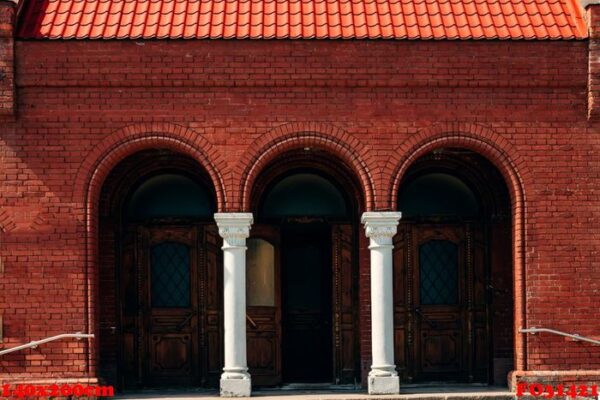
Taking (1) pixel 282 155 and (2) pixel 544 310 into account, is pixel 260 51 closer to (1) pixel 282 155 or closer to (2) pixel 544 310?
(1) pixel 282 155

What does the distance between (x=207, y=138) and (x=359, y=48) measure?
239cm

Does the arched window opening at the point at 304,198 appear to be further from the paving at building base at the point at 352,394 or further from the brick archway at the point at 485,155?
the paving at building base at the point at 352,394

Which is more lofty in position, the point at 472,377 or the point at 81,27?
the point at 81,27

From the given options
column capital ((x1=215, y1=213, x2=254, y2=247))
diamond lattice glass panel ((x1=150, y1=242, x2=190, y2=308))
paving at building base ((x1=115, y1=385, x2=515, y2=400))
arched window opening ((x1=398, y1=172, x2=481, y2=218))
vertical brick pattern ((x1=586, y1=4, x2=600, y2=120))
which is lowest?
paving at building base ((x1=115, y1=385, x2=515, y2=400))

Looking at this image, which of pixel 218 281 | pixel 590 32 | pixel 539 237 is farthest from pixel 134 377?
pixel 590 32

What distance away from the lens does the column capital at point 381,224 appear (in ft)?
52.7

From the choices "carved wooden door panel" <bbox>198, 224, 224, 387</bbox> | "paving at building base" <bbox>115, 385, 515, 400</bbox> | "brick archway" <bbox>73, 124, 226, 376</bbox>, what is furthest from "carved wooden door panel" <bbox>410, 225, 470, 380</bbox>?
"brick archway" <bbox>73, 124, 226, 376</bbox>

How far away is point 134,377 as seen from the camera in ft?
57.8

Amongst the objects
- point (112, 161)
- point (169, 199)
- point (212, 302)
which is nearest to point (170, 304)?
point (212, 302)

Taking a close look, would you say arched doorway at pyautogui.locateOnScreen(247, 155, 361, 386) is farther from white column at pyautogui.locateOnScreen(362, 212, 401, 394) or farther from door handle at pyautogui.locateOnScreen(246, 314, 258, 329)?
white column at pyautogui.locateOnScreen(362, 212, 401, 394)

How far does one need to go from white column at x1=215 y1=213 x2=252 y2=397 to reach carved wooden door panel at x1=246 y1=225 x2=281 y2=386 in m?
1.68

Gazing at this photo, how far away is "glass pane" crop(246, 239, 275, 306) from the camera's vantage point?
17.9 meters

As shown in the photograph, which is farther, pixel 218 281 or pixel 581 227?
pixel 218 281

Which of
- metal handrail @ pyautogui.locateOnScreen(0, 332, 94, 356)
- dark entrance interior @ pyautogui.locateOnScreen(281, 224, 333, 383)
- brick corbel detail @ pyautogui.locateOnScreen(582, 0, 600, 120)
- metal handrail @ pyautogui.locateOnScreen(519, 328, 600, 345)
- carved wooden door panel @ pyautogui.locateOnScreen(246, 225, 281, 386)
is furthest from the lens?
dark entrance interior @ pyautogui.locateOnScreen(281, 224, 333, 383)
